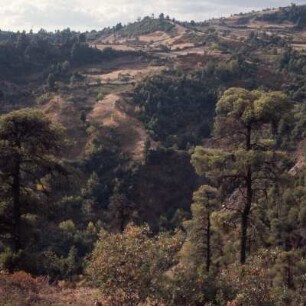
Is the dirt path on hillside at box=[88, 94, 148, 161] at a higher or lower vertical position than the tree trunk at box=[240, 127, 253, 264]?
lower

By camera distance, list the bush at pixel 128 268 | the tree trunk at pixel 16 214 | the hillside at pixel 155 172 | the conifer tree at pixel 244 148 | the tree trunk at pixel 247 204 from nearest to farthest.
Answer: the bush at pixel 128 268
the hillside at pixel 155 172
the conifer tree at pixel 244 148
the tree trunk at pixel 247 204
the tree trunk at pixel 16 214

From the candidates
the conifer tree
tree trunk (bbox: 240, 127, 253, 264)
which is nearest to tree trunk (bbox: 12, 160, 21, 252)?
the conifer tree

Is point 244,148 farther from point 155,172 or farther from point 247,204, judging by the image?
point 155,172

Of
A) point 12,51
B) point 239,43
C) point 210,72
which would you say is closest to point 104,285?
point 210,72

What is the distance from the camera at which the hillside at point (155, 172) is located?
17.6 metres

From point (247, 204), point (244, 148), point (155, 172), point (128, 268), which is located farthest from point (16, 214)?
point (155, 172)

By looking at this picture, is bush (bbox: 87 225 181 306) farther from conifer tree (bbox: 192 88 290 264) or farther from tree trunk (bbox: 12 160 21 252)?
tree trunk (bbox: 12 160 21 252)

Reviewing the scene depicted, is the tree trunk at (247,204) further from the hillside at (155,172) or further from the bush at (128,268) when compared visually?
the bush at (128,268)

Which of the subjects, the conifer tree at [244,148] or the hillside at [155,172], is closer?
the hillside at [155,172]

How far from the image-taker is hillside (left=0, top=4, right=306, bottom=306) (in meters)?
17.6

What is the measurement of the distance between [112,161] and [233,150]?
61.0 m

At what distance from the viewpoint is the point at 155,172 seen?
82.4 m

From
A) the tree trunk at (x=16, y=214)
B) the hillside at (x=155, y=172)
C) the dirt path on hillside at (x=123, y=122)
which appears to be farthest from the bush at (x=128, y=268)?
the dirt path on hillside at (x=123, y=122)

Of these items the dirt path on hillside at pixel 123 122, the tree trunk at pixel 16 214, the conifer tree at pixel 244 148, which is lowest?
the dirt path on hillside at pixel 123 122
